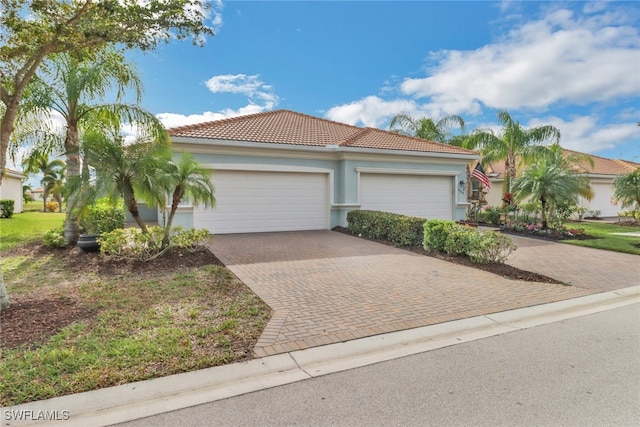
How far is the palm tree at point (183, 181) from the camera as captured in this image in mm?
7641

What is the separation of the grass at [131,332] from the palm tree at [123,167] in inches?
69.1

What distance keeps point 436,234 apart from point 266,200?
650cm

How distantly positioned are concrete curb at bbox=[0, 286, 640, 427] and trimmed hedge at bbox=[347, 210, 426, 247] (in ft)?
17.0

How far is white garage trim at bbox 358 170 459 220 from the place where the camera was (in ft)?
47.1

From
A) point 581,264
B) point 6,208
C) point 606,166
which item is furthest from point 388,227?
point 606,166

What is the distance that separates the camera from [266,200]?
1295cm

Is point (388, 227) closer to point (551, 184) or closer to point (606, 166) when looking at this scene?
A: point (551, 184)

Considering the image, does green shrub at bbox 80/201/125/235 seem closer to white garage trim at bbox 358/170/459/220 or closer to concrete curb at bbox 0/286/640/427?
concrete curb at bbox 0/286/640/427

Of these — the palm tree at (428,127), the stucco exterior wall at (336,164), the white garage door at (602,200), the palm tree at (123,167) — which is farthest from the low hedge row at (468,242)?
the white garage door at (602,200)

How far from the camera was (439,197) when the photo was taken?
52.1 feet

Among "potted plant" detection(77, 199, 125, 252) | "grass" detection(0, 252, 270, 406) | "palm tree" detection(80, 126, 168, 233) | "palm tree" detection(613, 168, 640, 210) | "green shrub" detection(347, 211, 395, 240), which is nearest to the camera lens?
"grass" detection(0, 252, 270, 406)

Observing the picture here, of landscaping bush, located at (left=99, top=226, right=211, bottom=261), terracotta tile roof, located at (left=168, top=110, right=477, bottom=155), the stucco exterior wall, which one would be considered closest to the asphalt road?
landscaping bush, located at (left=99, top=226, right=211, bottom=261)

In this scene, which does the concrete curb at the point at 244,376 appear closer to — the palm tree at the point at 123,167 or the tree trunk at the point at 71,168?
the palm tree at the point at 123,167

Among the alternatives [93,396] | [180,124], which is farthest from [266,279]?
[180,124]
